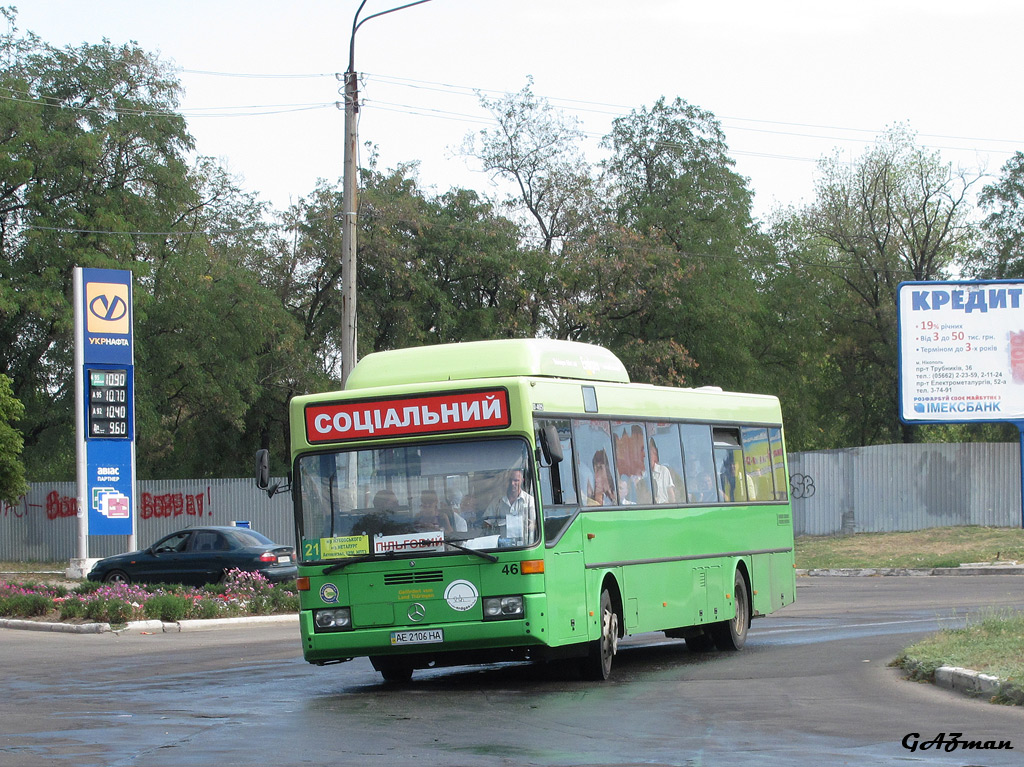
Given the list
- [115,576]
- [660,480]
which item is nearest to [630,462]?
[660,480]

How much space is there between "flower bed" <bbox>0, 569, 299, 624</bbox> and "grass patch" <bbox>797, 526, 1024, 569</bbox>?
51.5ft

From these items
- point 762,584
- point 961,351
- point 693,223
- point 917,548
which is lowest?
point 917,548

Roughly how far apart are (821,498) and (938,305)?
25.9ft

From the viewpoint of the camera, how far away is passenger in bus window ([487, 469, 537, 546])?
12422 mm

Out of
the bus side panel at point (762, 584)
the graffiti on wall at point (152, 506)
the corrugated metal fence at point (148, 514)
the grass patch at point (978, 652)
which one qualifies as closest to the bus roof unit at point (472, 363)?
the grass patch at point (978, 652)

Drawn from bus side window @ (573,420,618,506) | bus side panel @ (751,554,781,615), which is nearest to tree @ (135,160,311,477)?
bus side panel @ (751,554,781,615)

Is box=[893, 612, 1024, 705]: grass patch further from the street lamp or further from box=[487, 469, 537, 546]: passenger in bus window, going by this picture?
the street lamp

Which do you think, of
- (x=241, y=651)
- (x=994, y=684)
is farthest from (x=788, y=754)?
(x=241, y=651)

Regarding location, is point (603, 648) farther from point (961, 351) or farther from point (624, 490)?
point (961, 351)

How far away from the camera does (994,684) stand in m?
11.0

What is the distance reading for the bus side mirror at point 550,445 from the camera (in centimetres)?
1226

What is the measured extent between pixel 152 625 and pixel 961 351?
2238 centimetres

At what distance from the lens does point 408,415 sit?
1275 centimetres

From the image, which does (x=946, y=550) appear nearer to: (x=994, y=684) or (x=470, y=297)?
(x=470, y=297)
